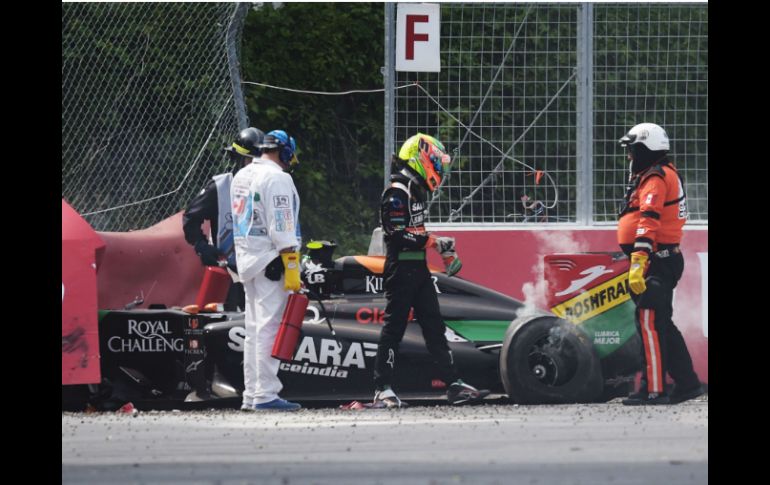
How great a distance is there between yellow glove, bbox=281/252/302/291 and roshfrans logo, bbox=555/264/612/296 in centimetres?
183

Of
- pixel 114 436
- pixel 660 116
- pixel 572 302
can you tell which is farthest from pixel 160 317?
pixel 660 116

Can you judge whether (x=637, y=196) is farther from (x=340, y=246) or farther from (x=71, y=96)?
(x=340, y=246)

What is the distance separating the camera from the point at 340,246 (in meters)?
16.6

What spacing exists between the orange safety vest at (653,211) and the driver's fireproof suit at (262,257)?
2.17 meters

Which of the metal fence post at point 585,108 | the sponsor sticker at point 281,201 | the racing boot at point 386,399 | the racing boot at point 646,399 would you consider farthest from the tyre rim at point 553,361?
the metal fence post at point 585,108

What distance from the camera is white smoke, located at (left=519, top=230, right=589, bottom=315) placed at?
10547 mm

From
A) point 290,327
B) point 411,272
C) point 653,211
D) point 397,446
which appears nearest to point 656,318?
point 653,211

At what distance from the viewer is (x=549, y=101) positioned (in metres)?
11.0

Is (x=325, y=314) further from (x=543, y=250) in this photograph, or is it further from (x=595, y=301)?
(x=543, y=250)

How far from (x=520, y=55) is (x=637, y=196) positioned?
2.13 meters

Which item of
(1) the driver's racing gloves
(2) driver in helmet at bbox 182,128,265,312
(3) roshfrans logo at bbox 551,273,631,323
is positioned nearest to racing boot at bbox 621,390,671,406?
(3) roshfrans logo at bbox 551,273,631,323

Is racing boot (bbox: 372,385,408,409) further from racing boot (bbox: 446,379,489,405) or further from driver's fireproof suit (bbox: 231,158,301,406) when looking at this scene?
driver's fireproof suit (bbox: 231,158,301,406)

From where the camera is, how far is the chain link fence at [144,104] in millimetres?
11453
